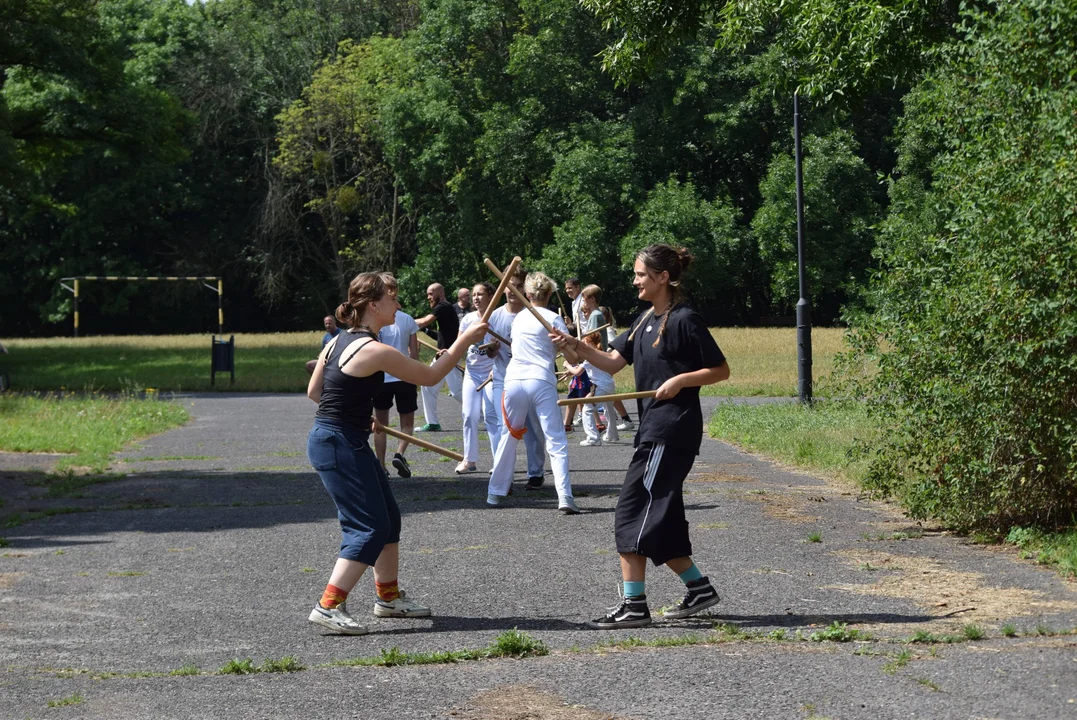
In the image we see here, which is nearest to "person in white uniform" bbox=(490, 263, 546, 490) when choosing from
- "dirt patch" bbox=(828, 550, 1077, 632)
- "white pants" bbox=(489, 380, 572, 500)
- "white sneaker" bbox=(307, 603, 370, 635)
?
"white pants" bbox=(489, 380, 572, 500)

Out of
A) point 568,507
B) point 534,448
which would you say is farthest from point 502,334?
point 568,507

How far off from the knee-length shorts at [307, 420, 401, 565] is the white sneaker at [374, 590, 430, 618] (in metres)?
0.35

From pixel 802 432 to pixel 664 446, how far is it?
31.4ft

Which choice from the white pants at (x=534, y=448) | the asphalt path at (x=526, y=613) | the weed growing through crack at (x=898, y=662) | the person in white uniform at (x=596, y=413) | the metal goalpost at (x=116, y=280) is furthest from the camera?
the metal goalpost at (x=116, y=280)

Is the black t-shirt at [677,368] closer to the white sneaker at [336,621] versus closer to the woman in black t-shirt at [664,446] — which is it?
the woman in black t-shirt at [664,446]

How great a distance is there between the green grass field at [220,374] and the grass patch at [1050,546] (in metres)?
16.1

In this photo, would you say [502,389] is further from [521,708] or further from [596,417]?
[521,708]

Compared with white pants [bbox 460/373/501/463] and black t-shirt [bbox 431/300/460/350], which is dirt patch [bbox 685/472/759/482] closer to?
white pants [bbox 460/373/501/463]

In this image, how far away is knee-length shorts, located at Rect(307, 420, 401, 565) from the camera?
6922 millimetres

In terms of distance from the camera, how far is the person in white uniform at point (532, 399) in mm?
10828

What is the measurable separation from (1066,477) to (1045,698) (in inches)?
153

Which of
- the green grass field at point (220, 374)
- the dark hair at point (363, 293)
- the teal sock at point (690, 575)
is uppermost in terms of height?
the dark hair at point (363, 293)

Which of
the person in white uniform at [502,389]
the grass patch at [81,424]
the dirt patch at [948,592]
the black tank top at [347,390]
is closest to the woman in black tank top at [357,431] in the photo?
the black tank top at [347,390]

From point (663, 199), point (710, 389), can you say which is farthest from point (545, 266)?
point (710, 389)
